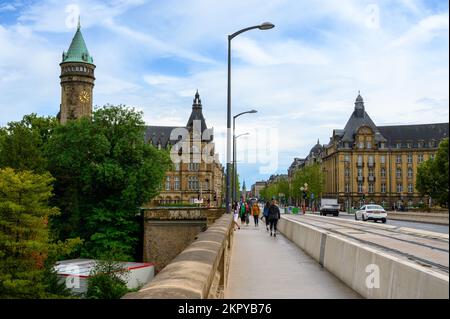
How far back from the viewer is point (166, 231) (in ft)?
203

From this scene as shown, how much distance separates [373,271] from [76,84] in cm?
10932

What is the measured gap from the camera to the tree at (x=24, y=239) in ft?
135

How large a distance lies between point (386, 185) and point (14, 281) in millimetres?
63949

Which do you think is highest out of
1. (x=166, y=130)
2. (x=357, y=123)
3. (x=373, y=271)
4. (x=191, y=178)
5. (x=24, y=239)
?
(x=166, y=130)

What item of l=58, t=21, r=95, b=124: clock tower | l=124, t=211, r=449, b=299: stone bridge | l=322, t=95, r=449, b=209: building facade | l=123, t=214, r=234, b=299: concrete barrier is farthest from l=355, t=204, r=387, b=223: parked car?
l=58, t=21, r=95, b=124: clock tower

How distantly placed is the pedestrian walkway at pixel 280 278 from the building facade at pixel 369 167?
59.8m

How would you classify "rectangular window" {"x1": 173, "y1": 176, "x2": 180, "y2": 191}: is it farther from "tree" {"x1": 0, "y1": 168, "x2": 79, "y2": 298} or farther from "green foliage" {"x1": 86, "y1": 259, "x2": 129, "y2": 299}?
"green foliage" {"x1": 86, "y1": 259, "x2": 129, "y2": 299}

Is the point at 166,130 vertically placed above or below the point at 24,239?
above

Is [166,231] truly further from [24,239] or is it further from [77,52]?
[77,52]

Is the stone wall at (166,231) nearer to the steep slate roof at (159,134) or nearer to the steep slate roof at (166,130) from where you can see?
the steep slate roof at (166,130)

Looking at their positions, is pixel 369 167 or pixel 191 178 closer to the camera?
pixel 369 167

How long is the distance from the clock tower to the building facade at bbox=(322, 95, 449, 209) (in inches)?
2028

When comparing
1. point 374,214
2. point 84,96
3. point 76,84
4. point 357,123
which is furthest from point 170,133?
point 374,214

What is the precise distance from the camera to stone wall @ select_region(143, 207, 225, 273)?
61375 mm
